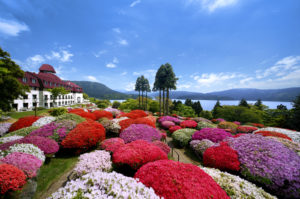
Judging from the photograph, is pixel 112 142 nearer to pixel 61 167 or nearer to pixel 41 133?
pixel 61 167

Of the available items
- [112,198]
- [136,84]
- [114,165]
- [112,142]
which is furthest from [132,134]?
[136,84]

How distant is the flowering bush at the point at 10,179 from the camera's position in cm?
282

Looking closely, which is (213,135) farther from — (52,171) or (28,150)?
(28,150)

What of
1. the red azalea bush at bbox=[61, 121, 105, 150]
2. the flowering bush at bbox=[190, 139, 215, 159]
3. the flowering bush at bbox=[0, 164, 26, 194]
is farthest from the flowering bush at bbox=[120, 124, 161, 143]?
the flowering bush at bbox=[0, 164, 26, 194]

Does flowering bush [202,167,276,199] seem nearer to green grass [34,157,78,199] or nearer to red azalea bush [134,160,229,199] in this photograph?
red azalea bush [134,160,229,199]

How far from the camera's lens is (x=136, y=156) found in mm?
4293

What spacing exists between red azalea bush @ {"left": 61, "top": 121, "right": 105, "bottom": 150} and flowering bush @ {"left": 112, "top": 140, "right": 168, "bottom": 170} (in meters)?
3.06

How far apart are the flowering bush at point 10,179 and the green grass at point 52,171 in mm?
1091

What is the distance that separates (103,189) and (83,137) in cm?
526

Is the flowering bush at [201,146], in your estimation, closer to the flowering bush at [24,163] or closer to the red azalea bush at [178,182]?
the red azalea bush at [178,182]

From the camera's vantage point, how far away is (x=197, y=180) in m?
2.95

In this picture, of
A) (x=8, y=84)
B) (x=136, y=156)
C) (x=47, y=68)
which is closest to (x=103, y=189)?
(x=136, y=156)

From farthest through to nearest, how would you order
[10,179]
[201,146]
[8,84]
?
[8,84] < [201,146] < [10,179]

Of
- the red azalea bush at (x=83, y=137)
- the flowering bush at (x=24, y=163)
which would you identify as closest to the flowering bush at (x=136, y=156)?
the flowering bush at (x=24, y=163)
